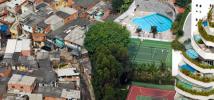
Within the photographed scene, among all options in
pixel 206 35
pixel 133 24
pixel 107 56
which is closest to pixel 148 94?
pixel 107 56

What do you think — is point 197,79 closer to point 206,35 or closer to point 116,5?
point 206,35

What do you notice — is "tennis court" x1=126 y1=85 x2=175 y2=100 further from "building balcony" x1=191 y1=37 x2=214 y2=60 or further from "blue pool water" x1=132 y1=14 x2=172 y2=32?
"building balcony" x1=191 y1=37 x2=214 y2=60

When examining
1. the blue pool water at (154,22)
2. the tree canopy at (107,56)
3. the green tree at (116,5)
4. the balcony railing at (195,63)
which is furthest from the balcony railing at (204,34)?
the green tree at (116,5)

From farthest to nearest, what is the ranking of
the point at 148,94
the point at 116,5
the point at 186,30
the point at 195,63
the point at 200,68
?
the point at 116,5, the point at 186,30, the point at 148,94, the point at 195,63, the point at 200,68

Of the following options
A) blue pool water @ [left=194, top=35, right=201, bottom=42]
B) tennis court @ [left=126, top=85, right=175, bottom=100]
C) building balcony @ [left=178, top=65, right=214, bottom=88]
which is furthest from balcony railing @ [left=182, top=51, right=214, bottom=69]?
tennis court @ [left=126, top=85, right=175, bottom=100]

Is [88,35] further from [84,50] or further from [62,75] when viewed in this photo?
[62,75]
